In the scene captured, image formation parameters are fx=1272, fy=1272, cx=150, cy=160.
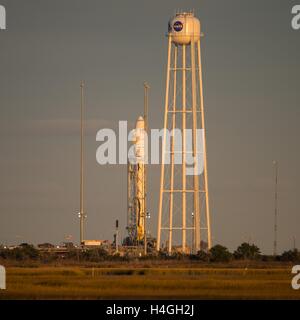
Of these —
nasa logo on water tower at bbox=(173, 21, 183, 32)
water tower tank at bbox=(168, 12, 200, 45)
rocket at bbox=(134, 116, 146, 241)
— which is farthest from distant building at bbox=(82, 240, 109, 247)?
nasa logo on water tower at bbox=(173, 21, 183, 32)

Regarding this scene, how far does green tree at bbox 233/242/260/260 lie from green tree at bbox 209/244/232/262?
5631 mm

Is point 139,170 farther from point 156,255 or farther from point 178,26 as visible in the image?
point 178,26

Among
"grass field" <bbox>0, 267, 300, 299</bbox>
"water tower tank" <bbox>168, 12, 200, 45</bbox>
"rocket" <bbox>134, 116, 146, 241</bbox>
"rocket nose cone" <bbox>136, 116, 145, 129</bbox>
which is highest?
"water tower tank" <bbox>168, 12, 200, 45</bbox>

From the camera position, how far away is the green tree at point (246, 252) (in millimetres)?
130000

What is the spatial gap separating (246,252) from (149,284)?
5564cm

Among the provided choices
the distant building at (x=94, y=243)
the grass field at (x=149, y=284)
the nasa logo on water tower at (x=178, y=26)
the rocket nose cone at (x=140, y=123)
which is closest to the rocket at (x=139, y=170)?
the rocket nose cone at (x=140, y=123)

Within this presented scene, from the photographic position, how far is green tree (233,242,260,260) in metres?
130

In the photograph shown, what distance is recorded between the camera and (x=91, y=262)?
119m

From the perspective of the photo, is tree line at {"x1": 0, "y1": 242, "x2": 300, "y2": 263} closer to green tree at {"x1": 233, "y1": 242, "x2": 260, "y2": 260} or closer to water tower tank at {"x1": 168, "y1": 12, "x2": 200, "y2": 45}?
green tree at {"x1": 233, "y1": 242, "x2": 260, "y2": 260}

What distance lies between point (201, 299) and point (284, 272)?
29.9 meters

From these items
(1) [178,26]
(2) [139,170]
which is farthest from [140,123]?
(1) [178,26]

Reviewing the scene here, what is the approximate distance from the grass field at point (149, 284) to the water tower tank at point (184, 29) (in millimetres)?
26609

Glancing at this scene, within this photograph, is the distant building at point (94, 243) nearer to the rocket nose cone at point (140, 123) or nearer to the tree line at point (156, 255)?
the tree line at point (156, 255)
